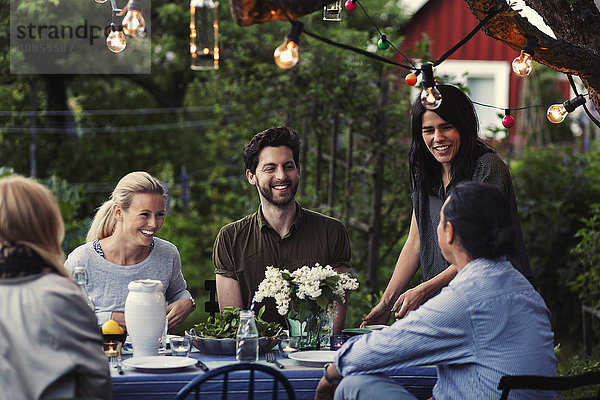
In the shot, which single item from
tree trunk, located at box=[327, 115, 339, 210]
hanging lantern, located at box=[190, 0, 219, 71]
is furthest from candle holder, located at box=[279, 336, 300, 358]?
tree trunk, located at box=[327, 115, 339, 210]

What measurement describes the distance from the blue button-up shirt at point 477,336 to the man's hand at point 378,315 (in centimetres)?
82

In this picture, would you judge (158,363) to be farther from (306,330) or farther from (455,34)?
(455,34)

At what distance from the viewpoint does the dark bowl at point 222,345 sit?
2924mm

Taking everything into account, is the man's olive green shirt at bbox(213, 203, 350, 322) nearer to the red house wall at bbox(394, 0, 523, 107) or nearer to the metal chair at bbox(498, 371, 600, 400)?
the metal chair at bbox(498, 371, 600, 400)

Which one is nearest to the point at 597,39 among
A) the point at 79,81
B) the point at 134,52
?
the point at 134,52

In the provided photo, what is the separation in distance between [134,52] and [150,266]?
35.7 feet

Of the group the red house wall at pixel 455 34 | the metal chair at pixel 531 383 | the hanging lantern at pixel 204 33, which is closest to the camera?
the metal chair at pixel 531 383

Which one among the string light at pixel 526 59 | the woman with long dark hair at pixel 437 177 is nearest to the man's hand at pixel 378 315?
the woman with long dark hair at pixel 437 177

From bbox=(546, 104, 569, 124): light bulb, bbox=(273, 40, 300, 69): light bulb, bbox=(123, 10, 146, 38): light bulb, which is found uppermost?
bbox=(123, 10, 146, 38): light bulb

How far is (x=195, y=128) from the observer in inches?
619

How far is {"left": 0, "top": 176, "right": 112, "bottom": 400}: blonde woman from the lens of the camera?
6.93 feet

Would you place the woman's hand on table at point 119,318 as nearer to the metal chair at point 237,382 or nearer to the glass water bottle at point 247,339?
the glass water bottle at point 247,339

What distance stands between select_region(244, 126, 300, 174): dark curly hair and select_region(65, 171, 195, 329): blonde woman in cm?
43

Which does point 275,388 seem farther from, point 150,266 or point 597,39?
point 597,39
